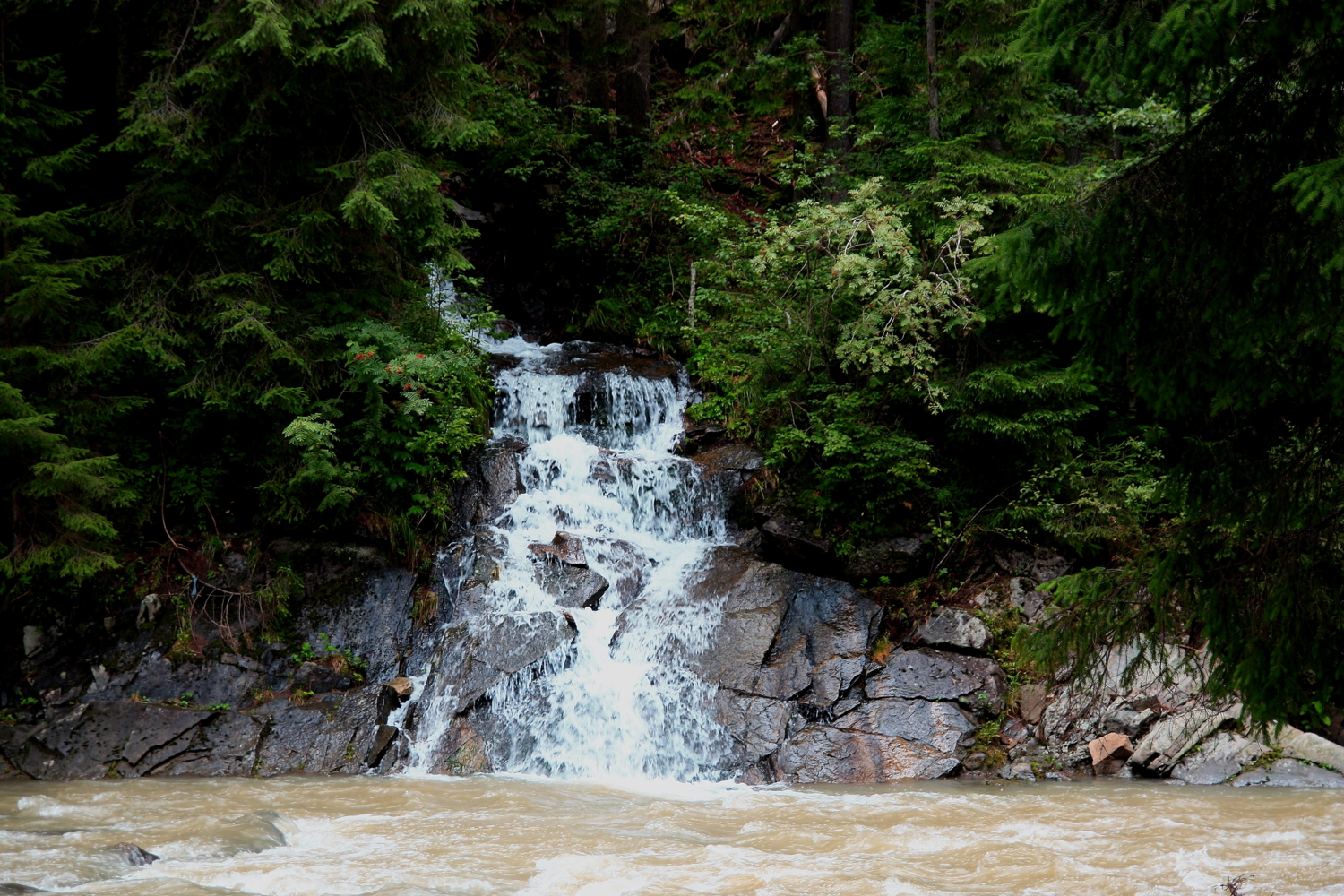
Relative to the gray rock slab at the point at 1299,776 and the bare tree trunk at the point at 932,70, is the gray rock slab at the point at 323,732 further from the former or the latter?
the bare tree trunk at the point at 932,70

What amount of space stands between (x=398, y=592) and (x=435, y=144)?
4898mm

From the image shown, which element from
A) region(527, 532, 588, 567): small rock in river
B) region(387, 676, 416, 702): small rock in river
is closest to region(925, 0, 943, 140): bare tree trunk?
region(527, 532, 588, 567): small rock in river

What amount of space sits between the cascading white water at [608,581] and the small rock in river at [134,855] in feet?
10.7

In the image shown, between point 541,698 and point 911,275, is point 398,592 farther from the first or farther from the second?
point 911,275

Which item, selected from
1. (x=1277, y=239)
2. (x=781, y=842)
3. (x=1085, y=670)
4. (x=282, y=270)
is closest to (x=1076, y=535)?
(x=781, y=842)

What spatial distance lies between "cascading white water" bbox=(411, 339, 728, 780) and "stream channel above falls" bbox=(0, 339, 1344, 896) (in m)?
0.03

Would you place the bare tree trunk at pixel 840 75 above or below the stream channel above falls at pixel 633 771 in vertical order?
above

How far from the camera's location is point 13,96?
927cm

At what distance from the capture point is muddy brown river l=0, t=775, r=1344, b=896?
525cm

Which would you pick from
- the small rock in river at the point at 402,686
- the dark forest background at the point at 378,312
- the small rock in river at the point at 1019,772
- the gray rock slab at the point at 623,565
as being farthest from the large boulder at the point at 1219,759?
the small rock in river at the point at 402,686

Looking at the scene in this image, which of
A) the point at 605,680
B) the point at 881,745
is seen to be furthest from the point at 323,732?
the point at 881,745

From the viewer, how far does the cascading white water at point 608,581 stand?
8828 millimetres

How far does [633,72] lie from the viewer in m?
17.5

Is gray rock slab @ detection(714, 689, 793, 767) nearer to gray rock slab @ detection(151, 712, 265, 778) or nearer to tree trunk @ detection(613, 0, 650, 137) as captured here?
gray rock slab @ detection(151, 712, 265, 778)
